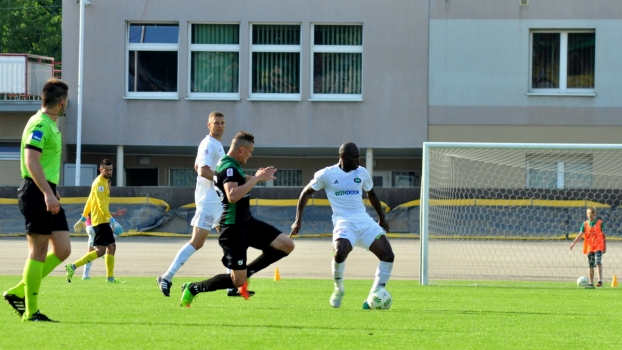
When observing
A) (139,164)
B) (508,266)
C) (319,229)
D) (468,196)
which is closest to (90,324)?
(508,266)

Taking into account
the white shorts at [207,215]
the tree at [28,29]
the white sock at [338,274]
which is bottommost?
the white sock at [338,274]

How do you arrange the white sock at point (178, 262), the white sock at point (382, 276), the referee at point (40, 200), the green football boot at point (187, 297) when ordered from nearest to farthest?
the referee at point (40, 200), the green football boot at point (187, 297), the white sock at point (382, 276), the white sock at point (178, 262)

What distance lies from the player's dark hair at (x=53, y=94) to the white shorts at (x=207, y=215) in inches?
118

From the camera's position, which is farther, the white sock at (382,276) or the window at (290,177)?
the window at (290,177)

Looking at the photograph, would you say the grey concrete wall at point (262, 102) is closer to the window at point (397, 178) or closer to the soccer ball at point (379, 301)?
the window at point (397, 178)

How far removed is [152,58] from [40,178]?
77.3ft

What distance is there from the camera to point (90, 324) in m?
6.99

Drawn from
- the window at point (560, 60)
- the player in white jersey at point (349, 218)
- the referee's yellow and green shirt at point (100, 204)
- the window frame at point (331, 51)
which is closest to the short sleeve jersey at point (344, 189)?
the player in white jersey at point (349, 218)

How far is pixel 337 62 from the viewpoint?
29547mm

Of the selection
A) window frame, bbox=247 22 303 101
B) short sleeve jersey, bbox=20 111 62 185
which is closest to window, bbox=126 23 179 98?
window frame, bbox=247 22 303 101

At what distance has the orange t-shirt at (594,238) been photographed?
16344 mm

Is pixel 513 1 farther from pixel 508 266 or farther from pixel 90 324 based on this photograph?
pixel 90 324

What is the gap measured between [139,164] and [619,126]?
54.8ft

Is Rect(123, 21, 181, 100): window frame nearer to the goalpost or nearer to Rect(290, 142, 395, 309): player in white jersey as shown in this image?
the goalpost
